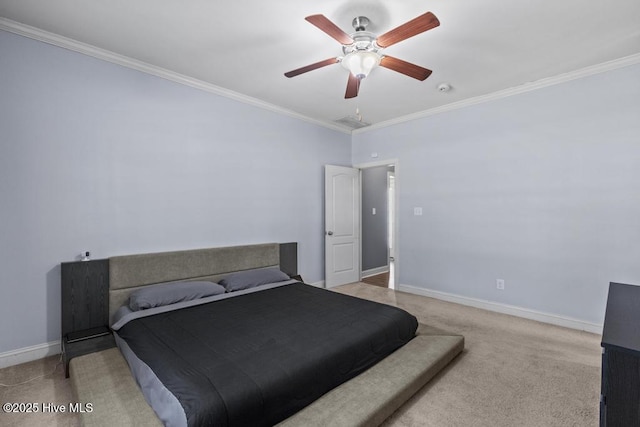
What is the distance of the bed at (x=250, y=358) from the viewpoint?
60.6 inches

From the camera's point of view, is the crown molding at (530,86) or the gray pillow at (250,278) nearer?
the crown molding at (530,86)

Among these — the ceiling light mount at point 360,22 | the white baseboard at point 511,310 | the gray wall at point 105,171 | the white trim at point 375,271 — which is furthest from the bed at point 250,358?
the white trim at point 375,271

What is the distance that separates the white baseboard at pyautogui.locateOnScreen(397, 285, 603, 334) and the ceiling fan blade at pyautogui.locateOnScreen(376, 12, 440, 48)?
340 cm

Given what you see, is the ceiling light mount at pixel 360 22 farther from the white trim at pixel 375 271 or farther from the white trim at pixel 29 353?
the white trim at pixel 375 271

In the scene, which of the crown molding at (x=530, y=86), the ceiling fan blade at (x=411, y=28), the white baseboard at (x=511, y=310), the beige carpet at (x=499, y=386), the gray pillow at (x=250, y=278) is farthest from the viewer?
the gray pillow at (x=250, y=278)

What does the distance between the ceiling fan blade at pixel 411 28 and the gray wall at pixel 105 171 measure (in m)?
2.42

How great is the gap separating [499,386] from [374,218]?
13.9 feet

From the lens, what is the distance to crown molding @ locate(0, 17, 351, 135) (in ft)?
8.16

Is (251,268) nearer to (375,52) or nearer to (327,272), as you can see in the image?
(327,272)

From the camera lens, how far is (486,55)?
2.87m

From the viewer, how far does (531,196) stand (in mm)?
3553

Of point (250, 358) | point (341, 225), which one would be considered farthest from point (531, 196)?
point (250, 358)

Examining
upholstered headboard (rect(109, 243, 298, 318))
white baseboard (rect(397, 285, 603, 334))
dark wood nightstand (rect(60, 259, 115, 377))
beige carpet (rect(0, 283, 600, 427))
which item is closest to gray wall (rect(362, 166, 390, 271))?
white baseboard (rect(397, 285, 603, 334))

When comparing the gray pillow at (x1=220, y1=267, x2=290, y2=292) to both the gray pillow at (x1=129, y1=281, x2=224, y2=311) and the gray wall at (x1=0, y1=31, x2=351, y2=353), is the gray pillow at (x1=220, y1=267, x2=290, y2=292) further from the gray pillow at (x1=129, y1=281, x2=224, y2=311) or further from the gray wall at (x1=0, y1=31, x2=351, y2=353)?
the gray wall at (x1=0, y1=31, x2=351, y2=353)
